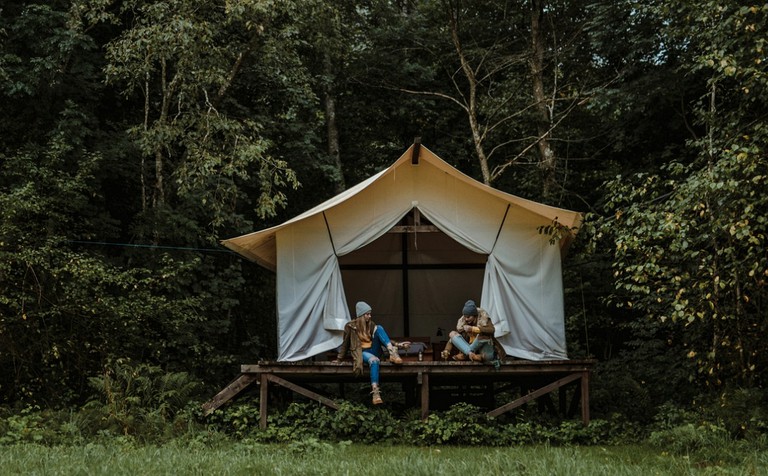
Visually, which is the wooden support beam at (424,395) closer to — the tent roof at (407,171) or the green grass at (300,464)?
the tent roof at (407,171)

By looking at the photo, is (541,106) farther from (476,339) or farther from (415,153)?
(476,339)

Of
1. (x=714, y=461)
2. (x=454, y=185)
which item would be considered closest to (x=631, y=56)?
(x=454, y=185)

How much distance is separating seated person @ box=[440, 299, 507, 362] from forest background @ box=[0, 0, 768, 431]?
156 cm

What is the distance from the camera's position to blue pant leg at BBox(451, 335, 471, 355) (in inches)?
411

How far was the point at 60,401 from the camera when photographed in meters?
11.9

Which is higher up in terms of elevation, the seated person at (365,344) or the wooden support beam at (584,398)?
the seated person at (365,344)

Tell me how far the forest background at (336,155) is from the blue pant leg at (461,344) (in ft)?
6.23

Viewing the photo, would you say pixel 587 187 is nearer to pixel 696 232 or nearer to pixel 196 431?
pixel 696 232

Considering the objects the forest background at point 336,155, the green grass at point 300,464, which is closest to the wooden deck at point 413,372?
the forest background at point 336,155

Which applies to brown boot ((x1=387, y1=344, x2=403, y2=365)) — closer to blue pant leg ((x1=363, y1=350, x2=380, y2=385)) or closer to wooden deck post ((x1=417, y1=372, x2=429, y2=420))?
blue pant leg ((x1=363, y1=350, x2=380, y2=385))

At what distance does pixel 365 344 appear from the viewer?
10.5m

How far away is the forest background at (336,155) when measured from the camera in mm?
9500

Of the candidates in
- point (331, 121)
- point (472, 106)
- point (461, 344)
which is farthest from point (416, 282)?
point (331, 121)

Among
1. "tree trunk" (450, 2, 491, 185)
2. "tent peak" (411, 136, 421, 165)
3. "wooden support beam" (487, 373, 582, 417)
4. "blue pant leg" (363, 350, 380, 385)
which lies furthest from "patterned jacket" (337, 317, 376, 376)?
"tree trunk" (450, 2, 491, 185)
